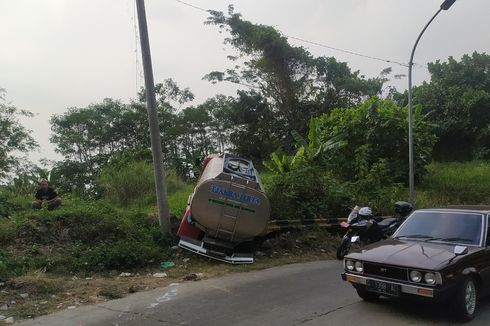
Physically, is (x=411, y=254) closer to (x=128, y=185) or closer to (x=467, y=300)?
(x=467, y=300)

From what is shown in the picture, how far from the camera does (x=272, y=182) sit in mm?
14305

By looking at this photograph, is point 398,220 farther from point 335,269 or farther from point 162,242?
point 162,242

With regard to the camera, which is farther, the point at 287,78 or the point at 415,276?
the point at 287,78

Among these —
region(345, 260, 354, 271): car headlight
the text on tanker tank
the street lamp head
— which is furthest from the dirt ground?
the street lamp head

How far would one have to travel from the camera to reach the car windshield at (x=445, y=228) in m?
7.05

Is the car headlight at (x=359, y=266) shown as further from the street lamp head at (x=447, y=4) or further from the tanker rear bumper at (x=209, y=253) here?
the street lamp head at (x=447, y=4)

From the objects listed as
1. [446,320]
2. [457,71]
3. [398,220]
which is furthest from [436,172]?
[446,320]

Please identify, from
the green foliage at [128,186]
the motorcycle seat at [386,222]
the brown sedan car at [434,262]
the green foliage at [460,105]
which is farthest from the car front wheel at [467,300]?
the green foliage at [460,105]

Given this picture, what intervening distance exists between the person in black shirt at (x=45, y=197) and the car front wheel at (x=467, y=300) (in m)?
10.2

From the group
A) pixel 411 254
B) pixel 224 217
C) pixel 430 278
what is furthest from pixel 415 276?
pixel 224 217

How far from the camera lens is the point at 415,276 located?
611 centimetres

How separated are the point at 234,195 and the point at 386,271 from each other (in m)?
4.66

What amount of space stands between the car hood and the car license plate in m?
0.28

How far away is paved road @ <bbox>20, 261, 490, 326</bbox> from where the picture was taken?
6488 mm
